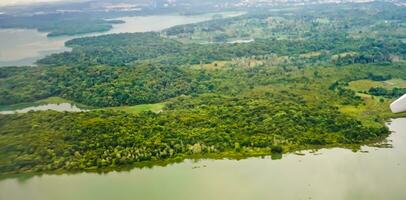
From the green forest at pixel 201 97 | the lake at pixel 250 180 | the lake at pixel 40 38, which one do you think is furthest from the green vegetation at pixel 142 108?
the lake at pixel 40 38

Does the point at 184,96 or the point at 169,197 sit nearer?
the point at 169,197

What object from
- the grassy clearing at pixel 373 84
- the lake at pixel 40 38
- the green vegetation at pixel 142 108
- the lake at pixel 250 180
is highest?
the lake at pixel 40 38

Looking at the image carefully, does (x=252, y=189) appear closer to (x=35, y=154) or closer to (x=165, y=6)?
(x=35, y=154)

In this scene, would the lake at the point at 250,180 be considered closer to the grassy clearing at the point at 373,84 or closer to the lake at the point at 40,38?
the grassy clearing at the point at 373,84

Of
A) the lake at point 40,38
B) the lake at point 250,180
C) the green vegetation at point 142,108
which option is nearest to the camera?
the lake at point 250,180

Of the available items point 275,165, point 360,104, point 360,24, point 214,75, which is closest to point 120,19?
point 360,24

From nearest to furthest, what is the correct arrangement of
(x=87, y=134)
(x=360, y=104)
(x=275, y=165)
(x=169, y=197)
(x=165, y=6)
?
(x=169, y=197), (x=275, y=165), (x=87, y=134), (x=360, y=104), (x=165, y=6)

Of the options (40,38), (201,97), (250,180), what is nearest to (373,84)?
(201,97)

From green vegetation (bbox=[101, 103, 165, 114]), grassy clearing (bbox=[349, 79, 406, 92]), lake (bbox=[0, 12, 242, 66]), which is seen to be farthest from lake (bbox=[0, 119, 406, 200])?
lake (bbox=[0, 12, 242, 66])

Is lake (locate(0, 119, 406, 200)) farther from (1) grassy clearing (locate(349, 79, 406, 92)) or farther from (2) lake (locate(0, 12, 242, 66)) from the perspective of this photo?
(2) lake (locate(0, 12, 242, 66))
